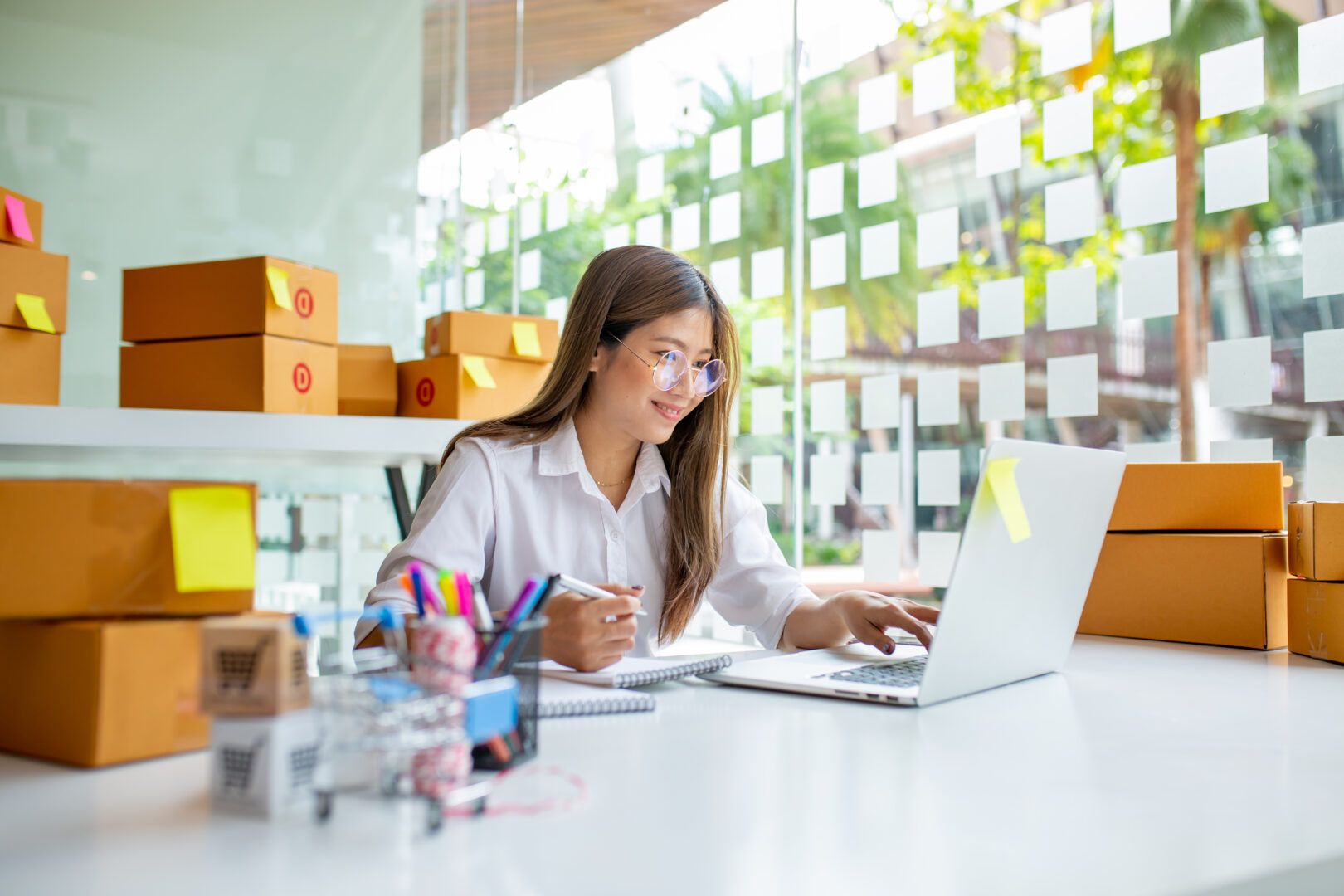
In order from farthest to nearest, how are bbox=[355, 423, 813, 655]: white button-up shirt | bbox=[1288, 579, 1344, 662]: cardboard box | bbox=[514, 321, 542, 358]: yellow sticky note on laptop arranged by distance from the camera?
bbox=[514, 321, 542, 358]: yellow sticky note on laptop → bbox=[355, 423, 813, 655]: white button-up shirt → bbox=[1288, 579, 1344, 662]: cardboard box

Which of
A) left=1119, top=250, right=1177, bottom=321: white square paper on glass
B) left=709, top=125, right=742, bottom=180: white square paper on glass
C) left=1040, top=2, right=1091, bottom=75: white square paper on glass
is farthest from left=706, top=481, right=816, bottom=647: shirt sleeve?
left=709, top=125, right=742, bottom=180: white square paper on glass

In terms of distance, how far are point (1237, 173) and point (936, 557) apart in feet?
3.29

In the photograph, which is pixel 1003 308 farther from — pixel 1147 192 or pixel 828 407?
pixel 828 407

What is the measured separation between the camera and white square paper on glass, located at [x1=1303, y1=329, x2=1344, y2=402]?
5.59 feet

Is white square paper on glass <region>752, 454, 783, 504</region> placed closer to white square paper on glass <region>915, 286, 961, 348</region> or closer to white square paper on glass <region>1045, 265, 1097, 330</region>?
white square paper on glass <region>915, 286, 961, 348</region>

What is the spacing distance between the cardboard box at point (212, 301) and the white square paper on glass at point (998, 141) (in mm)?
1559

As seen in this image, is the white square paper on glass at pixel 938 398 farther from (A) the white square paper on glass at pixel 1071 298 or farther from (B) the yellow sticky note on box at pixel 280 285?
(B) the yellow sticky note on box at pixel 280 285

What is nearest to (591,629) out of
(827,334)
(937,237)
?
(937,237)

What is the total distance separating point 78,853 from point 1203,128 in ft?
6.85

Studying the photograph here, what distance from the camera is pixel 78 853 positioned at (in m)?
0.57

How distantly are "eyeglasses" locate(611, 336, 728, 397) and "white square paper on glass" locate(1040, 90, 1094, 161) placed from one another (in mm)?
1021

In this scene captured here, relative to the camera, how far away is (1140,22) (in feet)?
6.67

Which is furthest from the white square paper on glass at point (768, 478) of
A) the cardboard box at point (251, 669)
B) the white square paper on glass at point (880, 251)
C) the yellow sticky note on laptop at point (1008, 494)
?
the cardboard box at point (251, 669)

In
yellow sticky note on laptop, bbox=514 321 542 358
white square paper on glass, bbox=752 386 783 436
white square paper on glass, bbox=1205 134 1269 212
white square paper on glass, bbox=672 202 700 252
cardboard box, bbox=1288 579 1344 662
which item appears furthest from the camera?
white square paper on glass, bbox=672 202 700 252
